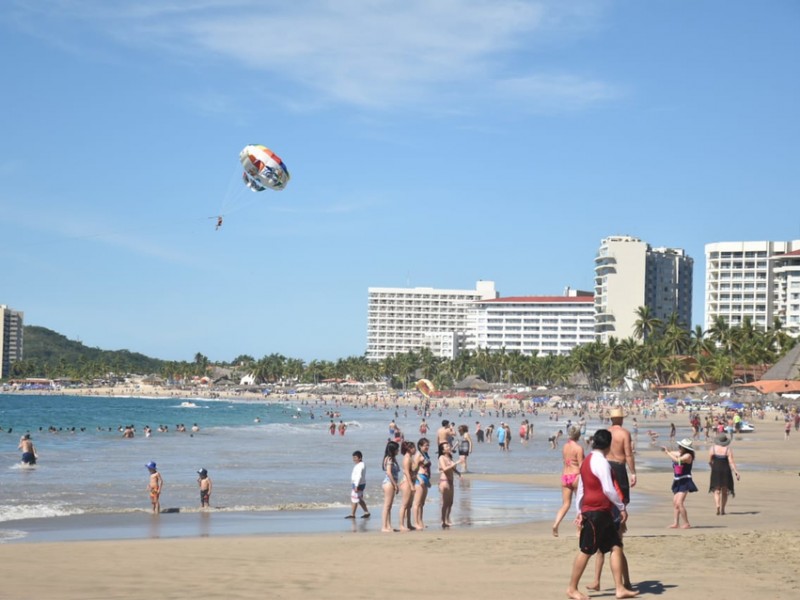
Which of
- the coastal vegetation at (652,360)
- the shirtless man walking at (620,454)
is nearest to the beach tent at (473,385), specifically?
the coastal vegetation at (652,360)

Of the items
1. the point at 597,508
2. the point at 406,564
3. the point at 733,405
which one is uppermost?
the point at 733,405

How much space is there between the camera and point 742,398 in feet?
311

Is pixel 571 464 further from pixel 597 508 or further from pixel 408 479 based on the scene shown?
pixel 597 508

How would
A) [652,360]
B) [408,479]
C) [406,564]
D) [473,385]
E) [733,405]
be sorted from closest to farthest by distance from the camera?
1. [406,564]
2. [408,479]
3. [733,405]
4. [652,360]
5. [473,385]

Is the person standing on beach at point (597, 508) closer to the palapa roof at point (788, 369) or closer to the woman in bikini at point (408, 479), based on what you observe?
the woman in bikini at point (408, 479)

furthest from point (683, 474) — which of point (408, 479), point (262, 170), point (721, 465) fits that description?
point (262, 170)

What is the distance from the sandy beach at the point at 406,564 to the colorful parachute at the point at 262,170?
23.0 meters

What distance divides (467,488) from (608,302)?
146 meters

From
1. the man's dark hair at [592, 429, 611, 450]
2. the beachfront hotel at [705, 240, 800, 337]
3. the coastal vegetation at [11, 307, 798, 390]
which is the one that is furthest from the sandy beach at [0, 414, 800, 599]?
the beachfront hotel at [705, 240, 800, 337]

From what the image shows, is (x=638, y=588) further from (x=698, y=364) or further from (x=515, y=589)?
(x=698, y=364)

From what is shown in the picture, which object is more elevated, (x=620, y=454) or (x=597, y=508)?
(x=620, y=454)

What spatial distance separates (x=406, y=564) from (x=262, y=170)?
87.9 feet

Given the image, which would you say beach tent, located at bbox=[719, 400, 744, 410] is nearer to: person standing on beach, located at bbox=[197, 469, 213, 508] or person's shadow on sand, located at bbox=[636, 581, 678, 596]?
person standing on beach, located at bbox=[197, 469, 213, 508]

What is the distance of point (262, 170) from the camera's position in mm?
36750
